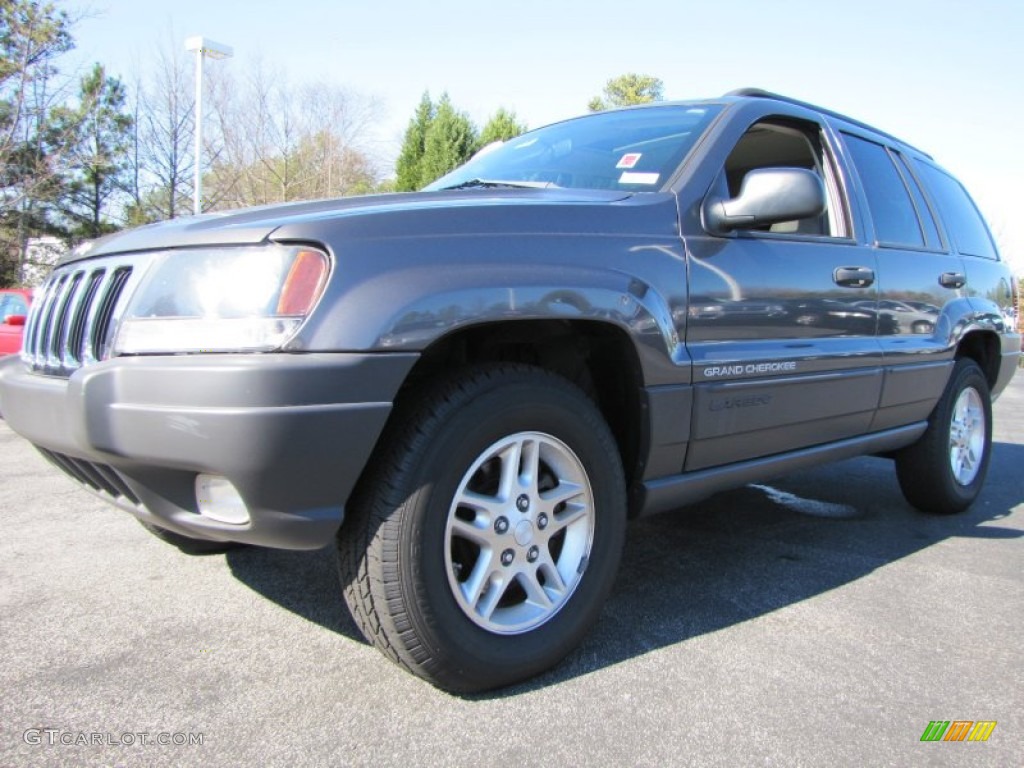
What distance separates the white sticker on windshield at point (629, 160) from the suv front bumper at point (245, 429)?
4.61 ft

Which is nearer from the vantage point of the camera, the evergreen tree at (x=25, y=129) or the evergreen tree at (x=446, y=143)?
the evergreen tree at (x=25, y=129)

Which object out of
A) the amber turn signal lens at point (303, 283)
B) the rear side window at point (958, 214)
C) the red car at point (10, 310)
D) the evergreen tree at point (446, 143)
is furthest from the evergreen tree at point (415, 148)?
the amber turn signal lens at point (303, 283)

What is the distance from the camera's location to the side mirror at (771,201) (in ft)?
8.36

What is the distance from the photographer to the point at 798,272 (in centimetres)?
291

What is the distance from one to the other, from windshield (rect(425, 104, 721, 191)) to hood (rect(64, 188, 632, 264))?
0.94 feet

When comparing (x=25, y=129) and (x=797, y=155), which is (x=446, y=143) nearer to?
(x=25, y=129)

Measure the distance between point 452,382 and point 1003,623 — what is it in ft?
7.23

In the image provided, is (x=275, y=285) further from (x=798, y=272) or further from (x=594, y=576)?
(x=798, y=272)

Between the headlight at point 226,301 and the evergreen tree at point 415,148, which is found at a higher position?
the evergreen tree at point 415,148

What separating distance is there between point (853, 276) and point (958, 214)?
184 cm

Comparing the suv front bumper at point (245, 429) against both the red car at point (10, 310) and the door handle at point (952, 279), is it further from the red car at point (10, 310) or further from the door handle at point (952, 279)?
the red car at point (10, 310)

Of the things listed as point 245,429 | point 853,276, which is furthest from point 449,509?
point 853,276

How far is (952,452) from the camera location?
4.23m

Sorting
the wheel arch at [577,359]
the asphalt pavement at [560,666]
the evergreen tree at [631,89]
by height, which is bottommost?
the asphalt pavement at [560,666]
